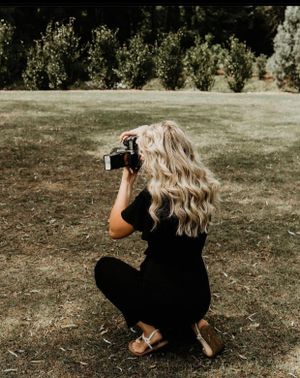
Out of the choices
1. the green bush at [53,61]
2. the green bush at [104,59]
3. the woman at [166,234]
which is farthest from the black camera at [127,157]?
the green bush at [104,59]

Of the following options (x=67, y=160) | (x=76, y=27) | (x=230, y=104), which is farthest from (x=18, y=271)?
(x=76, y=27)

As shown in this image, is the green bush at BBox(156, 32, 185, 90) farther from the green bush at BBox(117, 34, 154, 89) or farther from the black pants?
the black pants

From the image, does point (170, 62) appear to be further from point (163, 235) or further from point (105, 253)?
point (163, 235)

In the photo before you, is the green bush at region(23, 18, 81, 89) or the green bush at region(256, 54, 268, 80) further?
the green bush at region(256, 54, 268, 80)

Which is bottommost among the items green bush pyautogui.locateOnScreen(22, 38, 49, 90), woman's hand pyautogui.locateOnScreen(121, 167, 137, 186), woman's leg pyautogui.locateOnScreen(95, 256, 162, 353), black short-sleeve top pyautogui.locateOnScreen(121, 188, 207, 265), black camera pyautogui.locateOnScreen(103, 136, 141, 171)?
green bush pyautogui.locateOnScreen(22, 38, 49, 90)

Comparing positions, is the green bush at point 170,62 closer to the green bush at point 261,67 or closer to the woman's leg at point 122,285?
the green bush at point 261,67

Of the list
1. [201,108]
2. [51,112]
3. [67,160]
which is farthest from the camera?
[201,108]

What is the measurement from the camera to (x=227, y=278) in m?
4.91

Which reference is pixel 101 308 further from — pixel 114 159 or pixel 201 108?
pixel 201 108

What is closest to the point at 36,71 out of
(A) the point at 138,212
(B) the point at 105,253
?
(B) the point at 105,253

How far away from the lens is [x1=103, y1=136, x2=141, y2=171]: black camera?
3465mm

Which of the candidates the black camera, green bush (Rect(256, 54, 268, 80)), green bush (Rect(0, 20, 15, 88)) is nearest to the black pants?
the black camera

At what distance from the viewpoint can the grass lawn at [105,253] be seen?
144 inches

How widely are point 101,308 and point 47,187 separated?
11.3 ft
